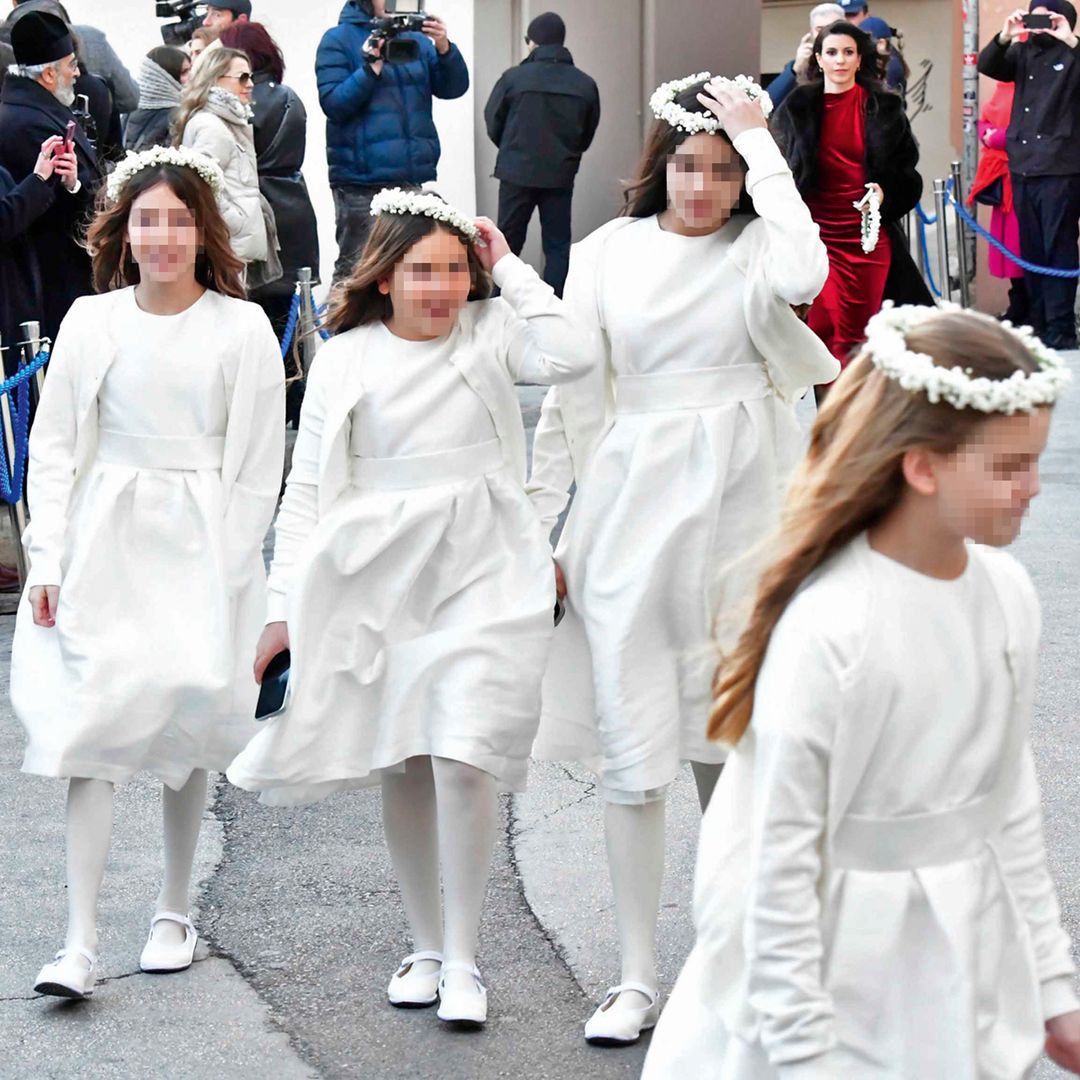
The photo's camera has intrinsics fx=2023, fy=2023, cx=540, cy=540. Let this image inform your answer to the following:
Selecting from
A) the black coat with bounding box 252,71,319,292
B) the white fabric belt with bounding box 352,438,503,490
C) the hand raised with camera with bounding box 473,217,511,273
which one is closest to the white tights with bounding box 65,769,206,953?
the white fabric belt with bounding box 352,438,503,490

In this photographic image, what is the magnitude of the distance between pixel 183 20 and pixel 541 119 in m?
2.54

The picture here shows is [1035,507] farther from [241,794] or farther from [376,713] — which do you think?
[376,713]

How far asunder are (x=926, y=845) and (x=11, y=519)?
19.6ft

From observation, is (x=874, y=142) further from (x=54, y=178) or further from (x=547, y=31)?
(x=547, y=31)

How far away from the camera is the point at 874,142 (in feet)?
30.2

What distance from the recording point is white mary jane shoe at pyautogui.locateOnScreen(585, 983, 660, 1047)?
3926 mm

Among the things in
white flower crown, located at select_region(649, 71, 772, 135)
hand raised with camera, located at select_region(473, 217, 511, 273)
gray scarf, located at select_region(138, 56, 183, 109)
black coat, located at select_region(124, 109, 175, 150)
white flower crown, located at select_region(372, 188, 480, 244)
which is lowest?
black coat, located at select_region(124, 109, 175, 150)

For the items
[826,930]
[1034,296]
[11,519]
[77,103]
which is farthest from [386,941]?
[1034,296]

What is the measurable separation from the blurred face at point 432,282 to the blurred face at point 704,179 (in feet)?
1.52

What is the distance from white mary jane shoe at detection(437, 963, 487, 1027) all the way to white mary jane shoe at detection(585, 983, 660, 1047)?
218mm

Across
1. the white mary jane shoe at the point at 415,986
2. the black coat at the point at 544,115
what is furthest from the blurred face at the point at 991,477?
the black coat at the point at 544,115

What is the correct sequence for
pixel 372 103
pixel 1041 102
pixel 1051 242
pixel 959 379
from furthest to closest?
1. pixel 1051 242
2. pixel 1041 102
3. pixel 372 103
4. pixel 959 379

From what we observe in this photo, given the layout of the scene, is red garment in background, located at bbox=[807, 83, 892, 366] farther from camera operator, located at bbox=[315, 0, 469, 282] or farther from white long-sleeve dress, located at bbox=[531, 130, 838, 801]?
white long-sleeve dress, located at bbox=[531, 130, 838, 801]

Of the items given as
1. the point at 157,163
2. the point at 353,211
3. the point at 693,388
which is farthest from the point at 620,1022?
the point at 353,211
